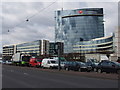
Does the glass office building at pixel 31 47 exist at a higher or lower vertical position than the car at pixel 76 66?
higher

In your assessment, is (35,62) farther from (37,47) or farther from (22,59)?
(37,47)

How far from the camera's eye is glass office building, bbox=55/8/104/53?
436 ft

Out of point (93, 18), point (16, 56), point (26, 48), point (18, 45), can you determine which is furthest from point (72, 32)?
point (16, 56)

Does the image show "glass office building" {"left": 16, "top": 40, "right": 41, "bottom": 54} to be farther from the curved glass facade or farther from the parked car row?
the parked car row

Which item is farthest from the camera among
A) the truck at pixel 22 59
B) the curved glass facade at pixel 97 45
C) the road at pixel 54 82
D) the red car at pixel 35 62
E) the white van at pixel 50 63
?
the curved glass facade at pixel 97 45

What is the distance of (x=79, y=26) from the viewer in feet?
438

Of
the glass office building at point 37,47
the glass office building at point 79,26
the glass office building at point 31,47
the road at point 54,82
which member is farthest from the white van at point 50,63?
the glass office building at point 31,47

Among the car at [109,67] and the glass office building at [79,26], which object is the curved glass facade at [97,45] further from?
the car at [109,67]

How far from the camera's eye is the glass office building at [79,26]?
436ft

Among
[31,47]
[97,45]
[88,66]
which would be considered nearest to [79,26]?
[97,45]

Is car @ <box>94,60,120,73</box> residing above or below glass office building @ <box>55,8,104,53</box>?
below

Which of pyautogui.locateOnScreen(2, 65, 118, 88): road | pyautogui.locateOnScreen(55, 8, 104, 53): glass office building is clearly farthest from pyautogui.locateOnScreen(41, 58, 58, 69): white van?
pyautogui.locateOnScreen(55, 8, 104, 53): glass office building

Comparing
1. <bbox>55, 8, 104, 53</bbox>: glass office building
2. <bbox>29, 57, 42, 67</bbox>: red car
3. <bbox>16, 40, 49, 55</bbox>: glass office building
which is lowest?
<bbox>29, 57, 42, 67</bbox>: red car

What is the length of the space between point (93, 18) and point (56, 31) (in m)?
27.7
